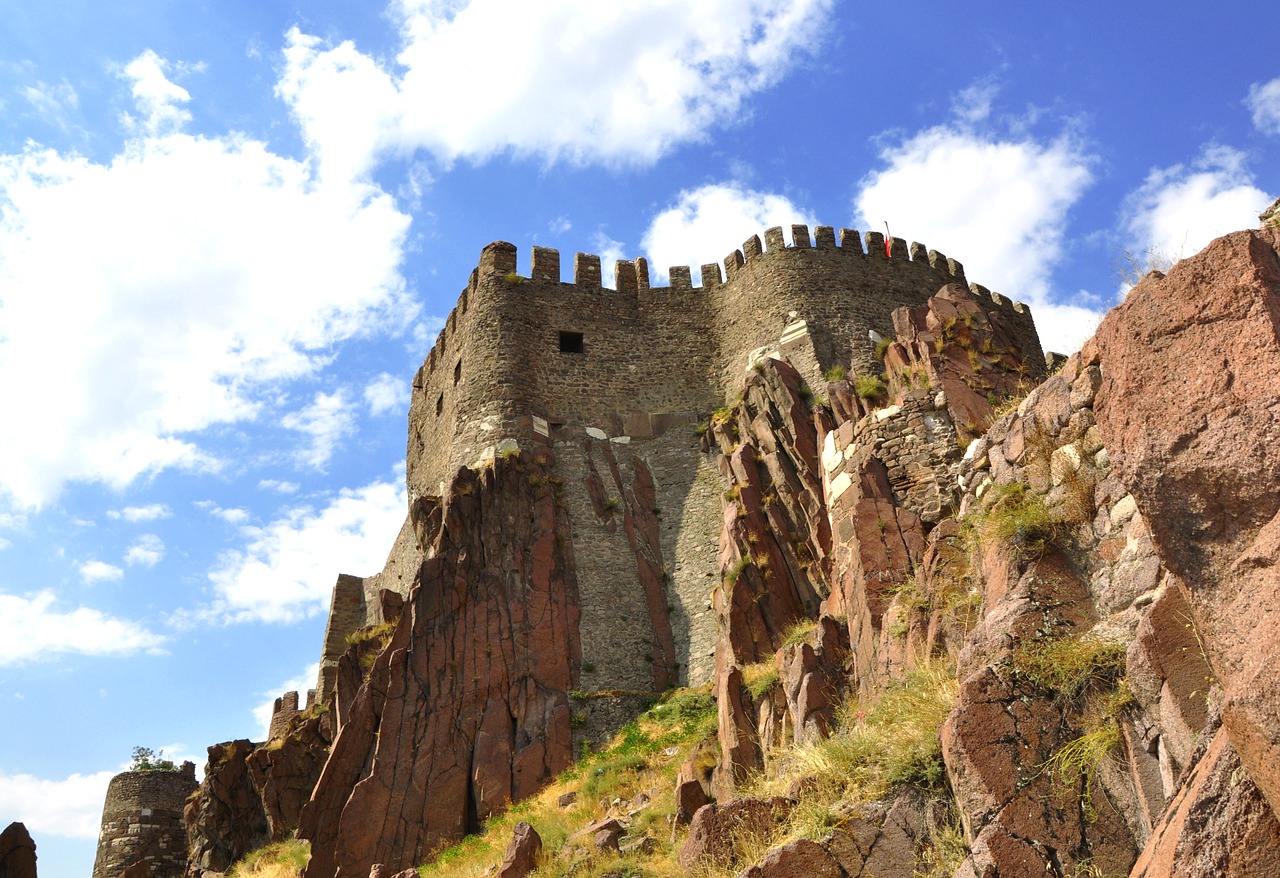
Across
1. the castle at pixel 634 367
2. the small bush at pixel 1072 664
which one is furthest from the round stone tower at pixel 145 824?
the small bush at pixel 1072 664

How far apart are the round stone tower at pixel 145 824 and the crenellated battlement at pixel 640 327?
43.5ft

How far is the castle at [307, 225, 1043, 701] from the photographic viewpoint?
25.8 m

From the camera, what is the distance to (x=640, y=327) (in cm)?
3067

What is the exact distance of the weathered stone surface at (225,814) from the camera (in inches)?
1040

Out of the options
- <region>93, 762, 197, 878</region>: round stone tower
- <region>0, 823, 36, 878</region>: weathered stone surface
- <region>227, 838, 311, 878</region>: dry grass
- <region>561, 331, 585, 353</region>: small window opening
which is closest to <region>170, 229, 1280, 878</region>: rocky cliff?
<region>227, 838, 311, 878</region>: dry grass

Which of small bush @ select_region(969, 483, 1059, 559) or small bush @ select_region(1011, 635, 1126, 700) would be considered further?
small bush @ select_region(969, 483, 1059, 559)

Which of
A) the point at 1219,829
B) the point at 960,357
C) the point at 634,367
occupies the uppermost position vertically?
the point at 634,367

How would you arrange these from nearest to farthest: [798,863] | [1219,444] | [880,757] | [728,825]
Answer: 1. [1219,444]
2. [798,863]
3. [880,757]
4. [728,825]

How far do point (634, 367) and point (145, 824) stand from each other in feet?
69.3

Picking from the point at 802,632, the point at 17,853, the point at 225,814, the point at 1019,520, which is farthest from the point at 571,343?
the point at 1019,520

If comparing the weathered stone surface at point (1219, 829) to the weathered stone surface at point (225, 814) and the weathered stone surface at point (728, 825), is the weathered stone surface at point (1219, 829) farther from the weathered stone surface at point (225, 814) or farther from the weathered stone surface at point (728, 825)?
the weathered stone surface at point (225, 814)

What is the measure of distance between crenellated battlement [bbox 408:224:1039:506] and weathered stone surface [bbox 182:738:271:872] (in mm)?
8594

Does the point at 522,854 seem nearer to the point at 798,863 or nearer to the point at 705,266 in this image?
the point at 798,863

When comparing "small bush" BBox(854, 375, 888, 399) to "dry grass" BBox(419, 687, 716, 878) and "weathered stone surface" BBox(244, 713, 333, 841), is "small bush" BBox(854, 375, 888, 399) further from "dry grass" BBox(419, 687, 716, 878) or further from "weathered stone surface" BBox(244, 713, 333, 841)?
"weathered stone surface" BBox(244, 713, 333, 841)
